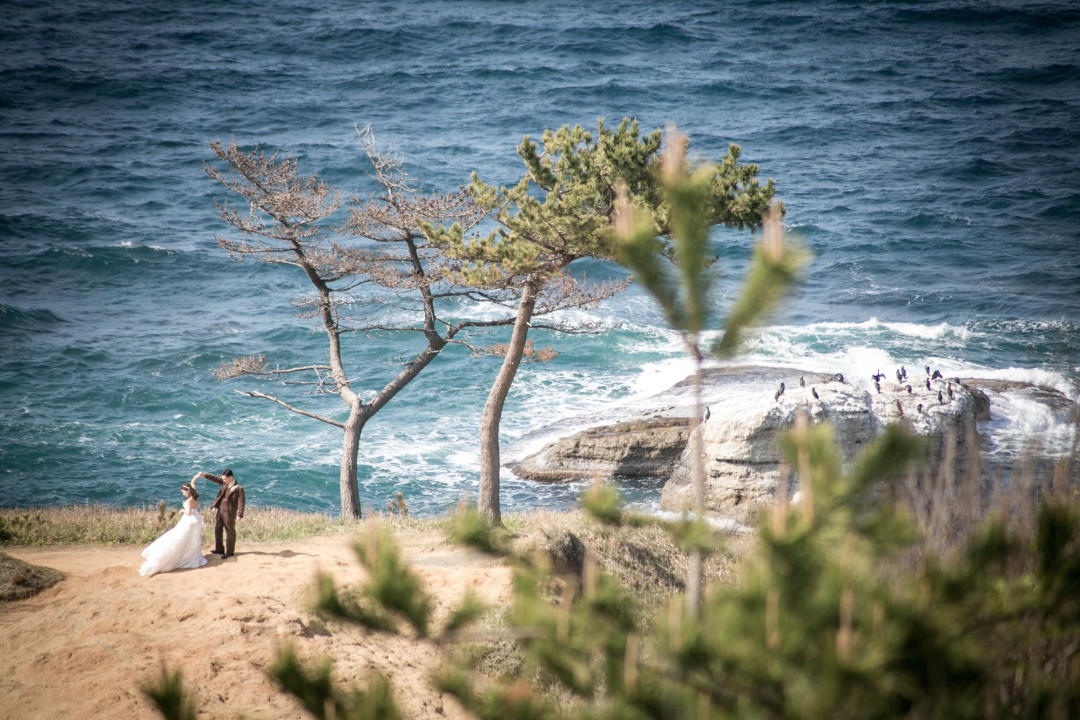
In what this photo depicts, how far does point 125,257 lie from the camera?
1666 inches

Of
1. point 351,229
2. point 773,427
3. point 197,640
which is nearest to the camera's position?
point 197,640

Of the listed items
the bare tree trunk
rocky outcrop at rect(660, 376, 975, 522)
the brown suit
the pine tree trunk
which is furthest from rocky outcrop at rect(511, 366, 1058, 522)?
the brown suit

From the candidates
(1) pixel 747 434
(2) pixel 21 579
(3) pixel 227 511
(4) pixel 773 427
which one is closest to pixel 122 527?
(3) pixel 227 511

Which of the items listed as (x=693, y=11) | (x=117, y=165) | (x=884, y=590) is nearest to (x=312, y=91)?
(x=117, y=165)

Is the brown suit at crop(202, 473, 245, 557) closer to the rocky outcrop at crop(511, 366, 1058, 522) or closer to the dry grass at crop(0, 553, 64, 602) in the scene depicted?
the dry grass at crop(0, 553, 64, 602)

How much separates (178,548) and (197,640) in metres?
2.76

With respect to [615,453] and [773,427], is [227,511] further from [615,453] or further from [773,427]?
[615,453]

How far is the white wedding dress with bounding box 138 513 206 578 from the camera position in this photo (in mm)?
10797

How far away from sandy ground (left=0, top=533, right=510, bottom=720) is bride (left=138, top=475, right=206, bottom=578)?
0.16 metres

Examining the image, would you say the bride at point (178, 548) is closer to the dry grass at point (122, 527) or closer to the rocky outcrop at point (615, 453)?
the dry grass at point (122, 527)

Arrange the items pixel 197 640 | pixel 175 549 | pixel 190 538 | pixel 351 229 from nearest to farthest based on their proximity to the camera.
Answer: pixel 197 640, pixel 175 549, pixel 190 538, pixel 351 229

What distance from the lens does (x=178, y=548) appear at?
10977 mm

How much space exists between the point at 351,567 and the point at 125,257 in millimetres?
38457

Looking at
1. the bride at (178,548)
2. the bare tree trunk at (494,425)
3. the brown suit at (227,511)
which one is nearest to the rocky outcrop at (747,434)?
the bare tree trunk at (494,425)
